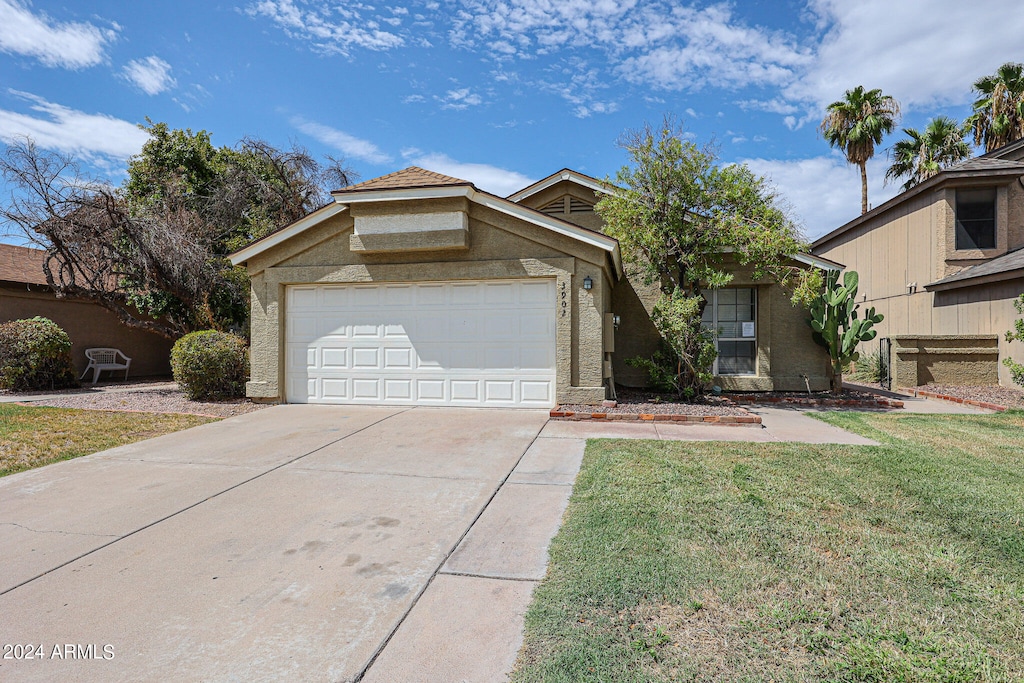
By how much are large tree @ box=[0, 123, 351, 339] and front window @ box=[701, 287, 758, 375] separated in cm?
1202

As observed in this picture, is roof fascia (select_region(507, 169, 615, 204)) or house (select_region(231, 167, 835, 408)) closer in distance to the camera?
house (select_region(231, 167, 835, 408))

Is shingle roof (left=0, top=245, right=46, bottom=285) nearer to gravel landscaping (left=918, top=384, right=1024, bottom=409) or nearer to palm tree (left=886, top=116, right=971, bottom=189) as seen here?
gravel landscaping (left=918, top=384, right=1024, bottom=409)

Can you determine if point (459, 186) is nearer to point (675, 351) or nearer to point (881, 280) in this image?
point (675, 351)

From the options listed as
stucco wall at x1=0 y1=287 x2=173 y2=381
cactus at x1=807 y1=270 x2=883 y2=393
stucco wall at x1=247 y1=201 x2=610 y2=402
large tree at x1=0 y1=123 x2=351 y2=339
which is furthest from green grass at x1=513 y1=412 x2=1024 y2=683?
stucco wall at x1=0 y1=287 x2=173 y2=381

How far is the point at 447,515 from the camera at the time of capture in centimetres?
441

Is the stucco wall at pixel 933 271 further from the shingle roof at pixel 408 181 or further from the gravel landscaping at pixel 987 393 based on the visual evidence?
the shingle roof at pixel 408 181

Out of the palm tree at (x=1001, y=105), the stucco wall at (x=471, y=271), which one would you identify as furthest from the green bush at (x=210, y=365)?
the palm tree at (x=1001, y=105)

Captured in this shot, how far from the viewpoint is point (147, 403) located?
1038 centimetres

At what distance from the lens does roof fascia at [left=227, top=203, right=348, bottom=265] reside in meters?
9.91

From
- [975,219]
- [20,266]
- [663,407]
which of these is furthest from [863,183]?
[20,266]

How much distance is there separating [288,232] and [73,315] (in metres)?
9.54

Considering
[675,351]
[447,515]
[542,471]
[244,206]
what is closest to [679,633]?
[447,515]

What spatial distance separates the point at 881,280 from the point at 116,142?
2572 cm

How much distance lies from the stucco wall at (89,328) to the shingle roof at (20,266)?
359 mm
